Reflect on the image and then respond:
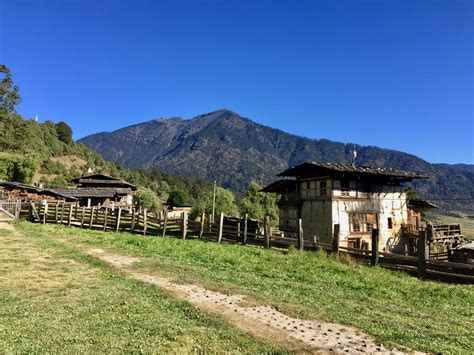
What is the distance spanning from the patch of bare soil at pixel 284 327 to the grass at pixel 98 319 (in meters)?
0.43

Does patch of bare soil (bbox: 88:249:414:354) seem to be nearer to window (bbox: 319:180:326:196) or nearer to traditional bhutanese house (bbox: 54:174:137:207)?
window (bbox: 319:180:326:196)

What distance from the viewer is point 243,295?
32.9 ft

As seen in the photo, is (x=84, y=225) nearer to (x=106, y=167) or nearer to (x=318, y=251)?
(x=318, y=251)

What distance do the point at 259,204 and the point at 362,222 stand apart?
3139cm

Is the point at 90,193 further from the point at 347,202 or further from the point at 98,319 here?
the point at 98,319

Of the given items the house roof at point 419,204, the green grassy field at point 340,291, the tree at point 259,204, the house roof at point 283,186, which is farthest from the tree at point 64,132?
the green grassy field at point 340,291

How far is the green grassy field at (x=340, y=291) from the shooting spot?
7.89 metres

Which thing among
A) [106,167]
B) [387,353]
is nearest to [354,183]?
[387,353]

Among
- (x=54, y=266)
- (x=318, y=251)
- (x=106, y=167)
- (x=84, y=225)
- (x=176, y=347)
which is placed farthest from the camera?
(x=106, y=167)

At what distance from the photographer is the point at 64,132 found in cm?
12475

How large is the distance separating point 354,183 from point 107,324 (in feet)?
116

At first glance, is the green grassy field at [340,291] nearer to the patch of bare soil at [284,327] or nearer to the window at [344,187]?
the patch of bare soil at [284,327]

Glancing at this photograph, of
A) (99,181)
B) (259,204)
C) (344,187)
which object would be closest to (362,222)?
(344,187)

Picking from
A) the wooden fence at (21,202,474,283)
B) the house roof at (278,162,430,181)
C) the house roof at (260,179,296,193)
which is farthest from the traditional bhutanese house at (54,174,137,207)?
the house roof at (278,162,430,181)
